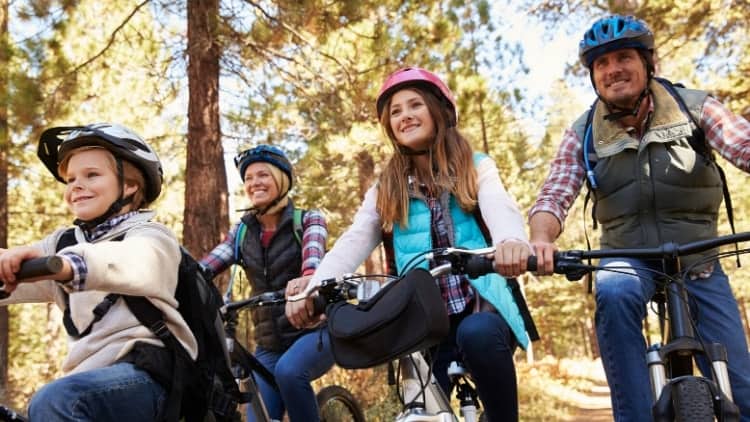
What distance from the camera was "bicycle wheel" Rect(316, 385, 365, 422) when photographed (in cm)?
552

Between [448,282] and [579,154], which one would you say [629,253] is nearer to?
[448,282]

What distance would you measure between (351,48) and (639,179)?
6.79m

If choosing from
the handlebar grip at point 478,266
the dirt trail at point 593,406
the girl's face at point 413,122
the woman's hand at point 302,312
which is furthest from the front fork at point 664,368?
the dirt trail at point 593,406

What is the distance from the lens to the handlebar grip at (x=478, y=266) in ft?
9.76

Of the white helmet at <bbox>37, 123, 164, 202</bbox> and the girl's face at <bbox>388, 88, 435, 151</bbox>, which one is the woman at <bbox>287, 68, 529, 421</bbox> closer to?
the girl's face at <bbox>388, 88, 435, 151</bbox>

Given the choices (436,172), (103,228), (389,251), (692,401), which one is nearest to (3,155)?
(103,228)

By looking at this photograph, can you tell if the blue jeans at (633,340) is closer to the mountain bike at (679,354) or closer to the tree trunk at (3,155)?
the mountain bike at (679,354)

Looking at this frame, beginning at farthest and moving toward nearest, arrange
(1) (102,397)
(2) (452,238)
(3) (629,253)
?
(2) (452,238) < (1) (102,397) < (3) (629,253)

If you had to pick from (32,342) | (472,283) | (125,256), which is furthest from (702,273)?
(32,342)

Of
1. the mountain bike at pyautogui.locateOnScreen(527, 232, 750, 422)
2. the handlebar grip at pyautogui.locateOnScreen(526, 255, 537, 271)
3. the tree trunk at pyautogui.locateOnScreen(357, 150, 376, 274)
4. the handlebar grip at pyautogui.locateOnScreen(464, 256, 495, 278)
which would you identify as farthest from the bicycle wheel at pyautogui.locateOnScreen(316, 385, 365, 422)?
the tree trunk at pyautogui.locateOnScreen(357, 150, 376, 274)

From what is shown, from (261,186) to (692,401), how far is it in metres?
3.78

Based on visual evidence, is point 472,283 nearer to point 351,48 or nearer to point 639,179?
point 639,179

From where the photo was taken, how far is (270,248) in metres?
5.60

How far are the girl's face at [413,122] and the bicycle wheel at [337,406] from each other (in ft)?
7.71
